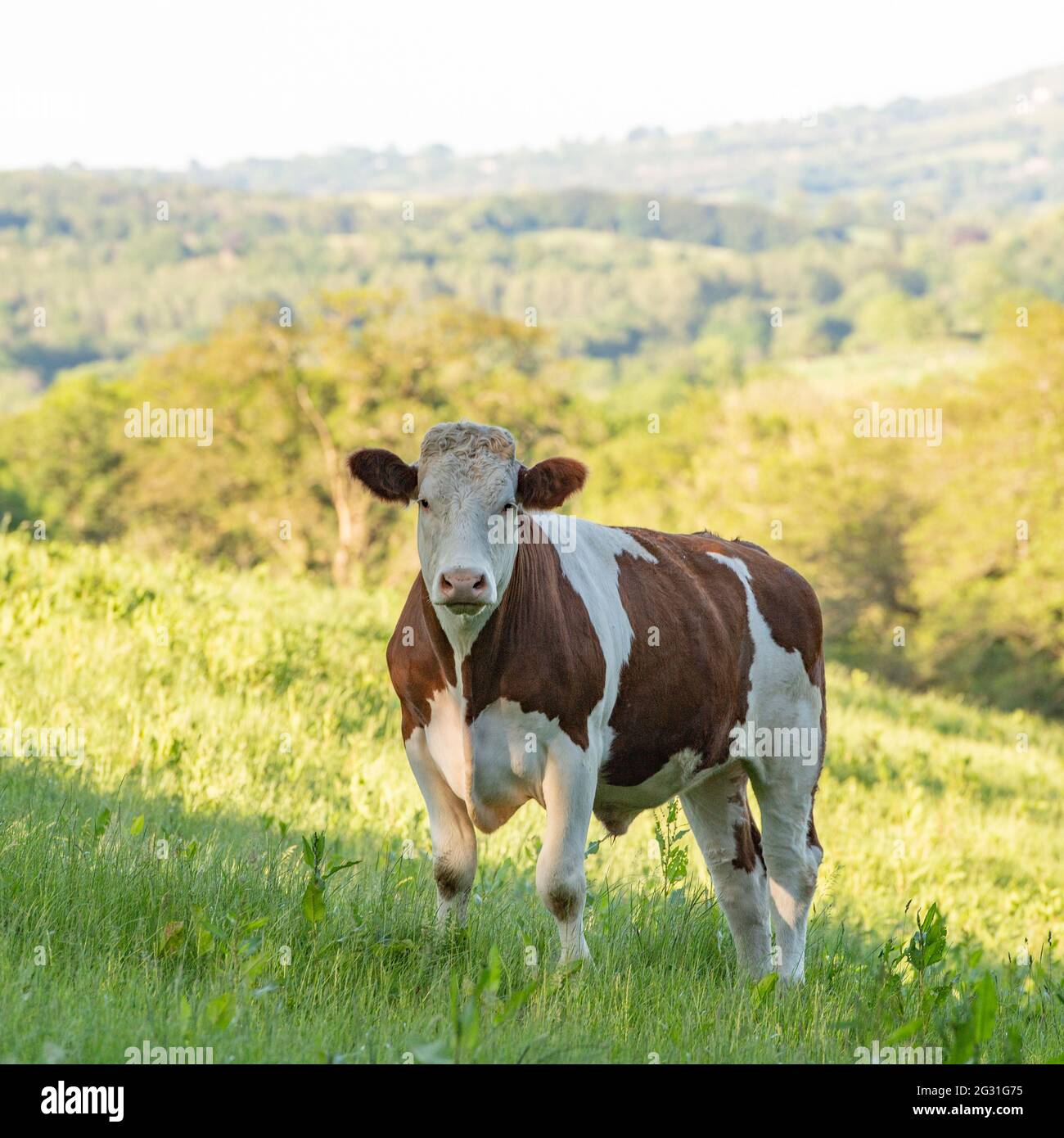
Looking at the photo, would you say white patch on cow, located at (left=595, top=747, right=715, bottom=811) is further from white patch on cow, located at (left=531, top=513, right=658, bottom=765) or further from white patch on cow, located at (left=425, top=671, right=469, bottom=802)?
white patch on cow, located at (left=425, top=671, right=469, bottom=802)

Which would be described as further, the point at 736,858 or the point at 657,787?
the point at 736,858

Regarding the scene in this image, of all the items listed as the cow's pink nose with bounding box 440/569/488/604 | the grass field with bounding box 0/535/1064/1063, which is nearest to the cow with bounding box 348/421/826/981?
the cow's pink nose with bounding box 440/569/488/604

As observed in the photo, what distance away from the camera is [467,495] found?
5484 mm

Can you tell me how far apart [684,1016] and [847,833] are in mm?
8614

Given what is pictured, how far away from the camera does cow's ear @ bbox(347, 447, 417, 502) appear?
18.8ft

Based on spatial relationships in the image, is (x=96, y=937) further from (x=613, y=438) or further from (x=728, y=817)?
(x=613, y=438)

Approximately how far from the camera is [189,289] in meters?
186

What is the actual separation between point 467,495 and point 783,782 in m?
2.83

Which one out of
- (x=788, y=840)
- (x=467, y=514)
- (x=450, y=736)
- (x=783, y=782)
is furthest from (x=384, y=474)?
(x=788, y=840)

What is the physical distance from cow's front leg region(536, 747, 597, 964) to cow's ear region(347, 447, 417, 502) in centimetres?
126

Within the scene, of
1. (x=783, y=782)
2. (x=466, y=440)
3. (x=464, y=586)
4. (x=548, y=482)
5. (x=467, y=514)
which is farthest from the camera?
(x=783, y=782)

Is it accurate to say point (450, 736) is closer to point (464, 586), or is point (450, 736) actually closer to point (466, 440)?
point (464, 586)

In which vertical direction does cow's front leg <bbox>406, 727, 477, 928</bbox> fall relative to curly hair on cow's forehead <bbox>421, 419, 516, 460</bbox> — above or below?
below

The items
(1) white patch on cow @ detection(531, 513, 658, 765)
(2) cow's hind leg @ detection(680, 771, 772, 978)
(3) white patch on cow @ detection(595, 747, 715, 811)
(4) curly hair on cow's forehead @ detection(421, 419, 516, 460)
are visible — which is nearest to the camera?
(4) curly hair on cow's forehead @ detection(421, 419, 516, 460)
